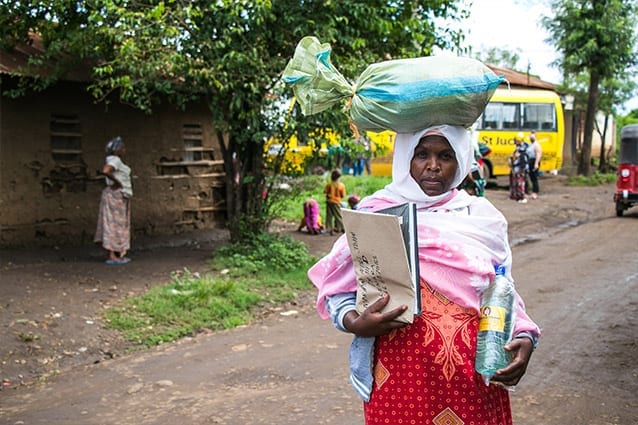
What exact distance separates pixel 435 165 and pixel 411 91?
0.24 m

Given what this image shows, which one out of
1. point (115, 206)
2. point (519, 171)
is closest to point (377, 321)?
point (115, 206)

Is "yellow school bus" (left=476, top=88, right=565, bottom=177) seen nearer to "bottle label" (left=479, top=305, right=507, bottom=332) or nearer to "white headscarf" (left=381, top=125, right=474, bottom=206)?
"white headscarf" (left=381, top=125, right=474, bottom=206)

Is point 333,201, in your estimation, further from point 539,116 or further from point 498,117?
point 539,116

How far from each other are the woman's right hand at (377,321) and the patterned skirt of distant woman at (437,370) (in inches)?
3.0

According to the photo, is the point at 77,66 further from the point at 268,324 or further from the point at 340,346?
the point at 340,346

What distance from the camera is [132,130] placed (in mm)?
11391

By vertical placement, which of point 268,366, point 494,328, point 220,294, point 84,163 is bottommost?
point 268,366

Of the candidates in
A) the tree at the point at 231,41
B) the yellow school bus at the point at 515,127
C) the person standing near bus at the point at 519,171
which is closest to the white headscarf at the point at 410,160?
the tree at the point at 231,41

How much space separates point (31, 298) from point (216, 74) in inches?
124

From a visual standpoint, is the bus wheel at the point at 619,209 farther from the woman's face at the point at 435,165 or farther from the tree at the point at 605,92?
the tree at the point at 605,92

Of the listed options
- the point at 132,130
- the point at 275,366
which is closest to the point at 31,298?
the point at 275,366

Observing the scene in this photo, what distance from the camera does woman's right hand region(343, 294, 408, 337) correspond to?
83.5 inches

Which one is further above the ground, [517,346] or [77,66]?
[77,66]

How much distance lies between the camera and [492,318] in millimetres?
2145
